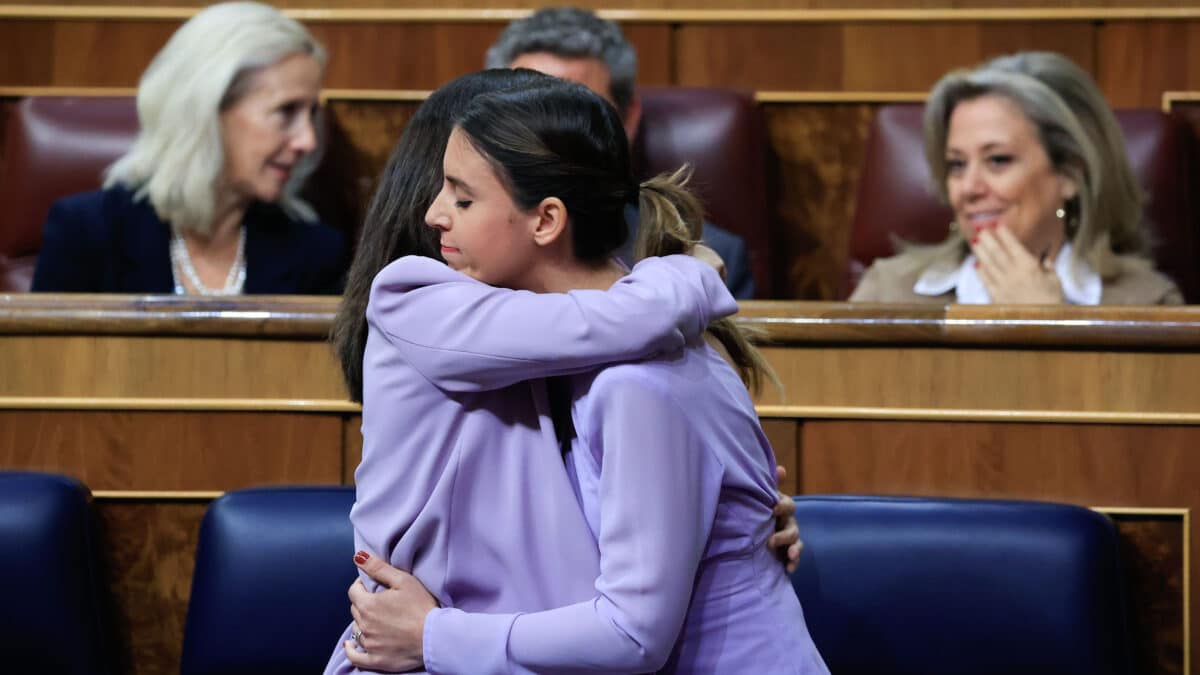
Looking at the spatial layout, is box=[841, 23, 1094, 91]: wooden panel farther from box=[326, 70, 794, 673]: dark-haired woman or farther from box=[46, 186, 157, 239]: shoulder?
box=[326, 70, 794, 673]: dark-haired woman

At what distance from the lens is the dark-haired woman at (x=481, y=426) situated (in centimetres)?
56

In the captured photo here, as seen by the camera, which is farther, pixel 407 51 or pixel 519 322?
pixel 407 51

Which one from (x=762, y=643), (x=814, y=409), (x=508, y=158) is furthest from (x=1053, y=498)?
(x=508, y=158)

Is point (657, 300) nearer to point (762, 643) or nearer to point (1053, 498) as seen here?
point (762, 643)

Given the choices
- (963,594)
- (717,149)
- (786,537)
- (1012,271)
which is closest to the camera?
(786,537)

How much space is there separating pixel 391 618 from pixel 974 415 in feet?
1.29

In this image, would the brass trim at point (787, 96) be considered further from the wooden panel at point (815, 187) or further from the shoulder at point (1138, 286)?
the shoulder at point (1138, 286)

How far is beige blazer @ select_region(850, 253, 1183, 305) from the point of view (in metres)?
1.25

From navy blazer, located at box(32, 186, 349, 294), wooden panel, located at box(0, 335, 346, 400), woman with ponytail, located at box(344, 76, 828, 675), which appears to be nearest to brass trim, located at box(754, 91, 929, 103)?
navy blazer, located at box(32, 186, 349, 294)

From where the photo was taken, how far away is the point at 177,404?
0.87 metres

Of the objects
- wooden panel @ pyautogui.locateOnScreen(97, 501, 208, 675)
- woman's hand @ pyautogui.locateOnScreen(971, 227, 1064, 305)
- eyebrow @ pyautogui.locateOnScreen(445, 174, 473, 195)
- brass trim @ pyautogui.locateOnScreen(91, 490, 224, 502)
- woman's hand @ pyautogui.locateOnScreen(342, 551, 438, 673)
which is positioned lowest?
wooden panel @ pyautogui.locateOnScreen(97, 501, 208, 675)

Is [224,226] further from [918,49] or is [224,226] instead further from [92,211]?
[918,49]

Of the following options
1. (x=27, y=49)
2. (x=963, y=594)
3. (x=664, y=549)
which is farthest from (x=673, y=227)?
(x=27, y=49)

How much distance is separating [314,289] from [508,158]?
0.74 metres
